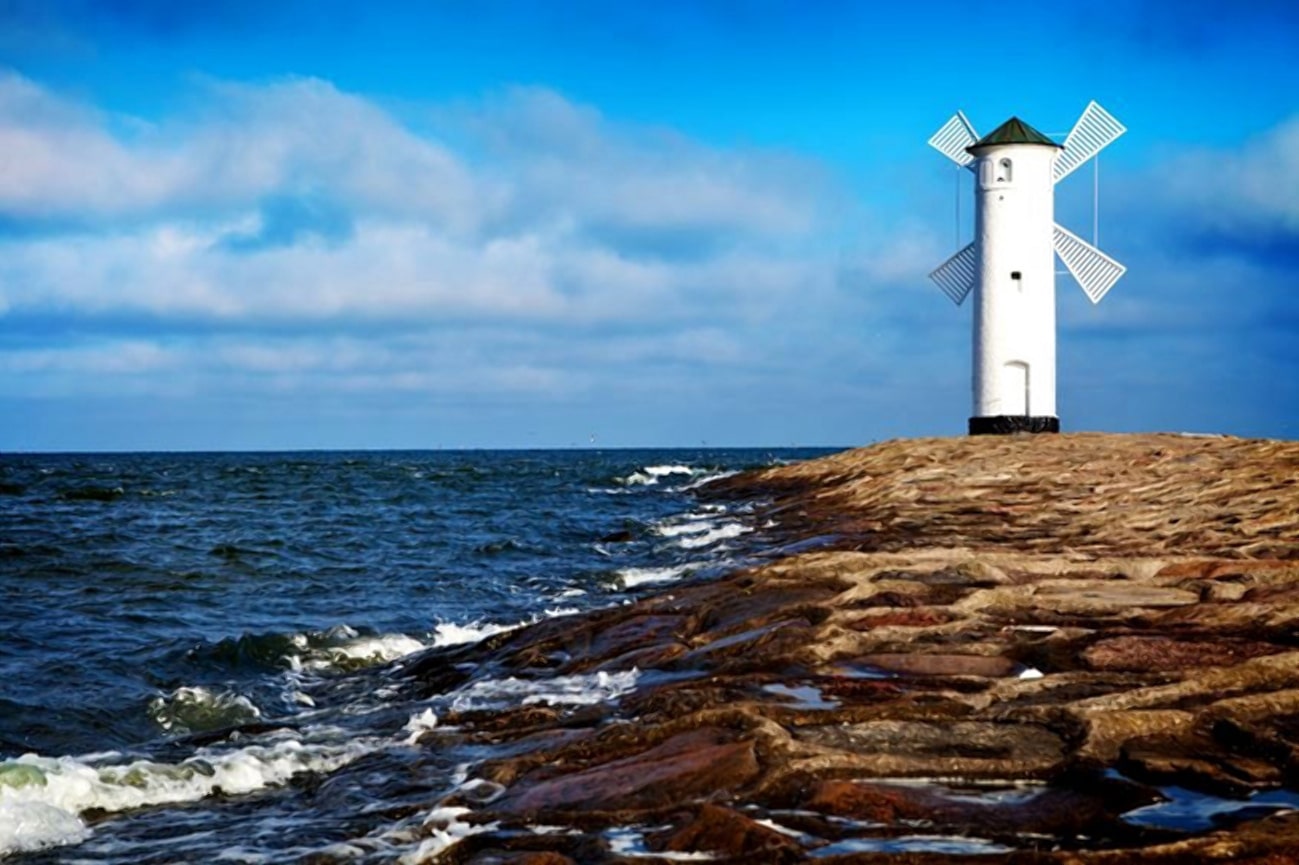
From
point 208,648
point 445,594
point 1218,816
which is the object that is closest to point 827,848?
point 1218,816

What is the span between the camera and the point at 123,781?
9492 millimetres

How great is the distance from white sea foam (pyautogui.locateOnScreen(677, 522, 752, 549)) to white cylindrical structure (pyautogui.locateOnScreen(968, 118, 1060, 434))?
12.1 meters

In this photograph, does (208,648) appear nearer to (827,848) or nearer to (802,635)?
(802,635)

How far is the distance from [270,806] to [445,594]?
45.3ft

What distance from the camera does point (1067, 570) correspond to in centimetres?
1234

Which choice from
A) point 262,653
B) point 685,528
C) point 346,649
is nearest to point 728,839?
point 346,649

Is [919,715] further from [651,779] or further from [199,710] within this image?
[199,710]

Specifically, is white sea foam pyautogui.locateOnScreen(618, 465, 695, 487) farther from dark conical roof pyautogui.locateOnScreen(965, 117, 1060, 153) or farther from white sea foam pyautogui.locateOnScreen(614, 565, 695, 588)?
white sea foam pyautogui.locateOnScreen(614, 565, 695, 588)

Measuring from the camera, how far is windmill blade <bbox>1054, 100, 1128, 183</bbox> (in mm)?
41656

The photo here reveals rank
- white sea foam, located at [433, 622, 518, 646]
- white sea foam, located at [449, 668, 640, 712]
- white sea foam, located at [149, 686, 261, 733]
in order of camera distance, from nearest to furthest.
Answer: white sea foam, located at [449, 668, 640, 712] → white sea foam, located at [149, 686, 261, 733] → white sea foam, located at [433, 622, 518, 646]

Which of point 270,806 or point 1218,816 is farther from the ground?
point 1218,816

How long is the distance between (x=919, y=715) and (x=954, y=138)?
37977mm

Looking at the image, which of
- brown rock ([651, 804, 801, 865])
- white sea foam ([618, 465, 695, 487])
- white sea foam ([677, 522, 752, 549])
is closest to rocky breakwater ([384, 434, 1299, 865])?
brown rock ([651, 804, 801, 865])

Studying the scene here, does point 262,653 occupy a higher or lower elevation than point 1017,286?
lower
